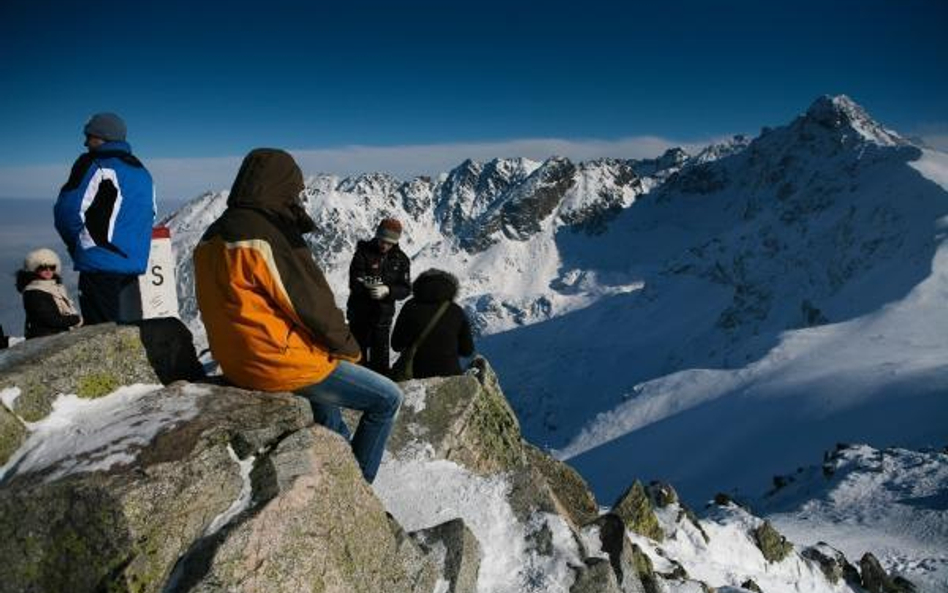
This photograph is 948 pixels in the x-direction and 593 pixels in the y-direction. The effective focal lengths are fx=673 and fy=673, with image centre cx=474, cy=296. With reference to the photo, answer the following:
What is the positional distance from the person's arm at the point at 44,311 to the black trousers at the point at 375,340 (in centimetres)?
374

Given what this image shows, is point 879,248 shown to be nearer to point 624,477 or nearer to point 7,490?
point 624,477

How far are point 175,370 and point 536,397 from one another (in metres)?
189

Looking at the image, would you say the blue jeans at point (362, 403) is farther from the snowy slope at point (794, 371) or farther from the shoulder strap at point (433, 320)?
the snowy slope at point (794, 371)

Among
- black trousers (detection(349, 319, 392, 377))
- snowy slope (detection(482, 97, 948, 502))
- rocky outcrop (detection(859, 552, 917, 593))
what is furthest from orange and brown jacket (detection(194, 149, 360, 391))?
snowy slope (detection(482, 97, 948, 502))

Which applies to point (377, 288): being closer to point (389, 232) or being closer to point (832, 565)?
point (389, 232)

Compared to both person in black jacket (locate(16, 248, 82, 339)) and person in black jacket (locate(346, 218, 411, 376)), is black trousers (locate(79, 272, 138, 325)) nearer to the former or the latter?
person in black jacket (locate(16, 248, 82, 339))

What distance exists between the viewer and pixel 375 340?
407 inches

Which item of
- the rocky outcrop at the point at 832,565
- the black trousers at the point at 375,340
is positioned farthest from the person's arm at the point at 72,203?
the rocky outcrop at the point at 832,565

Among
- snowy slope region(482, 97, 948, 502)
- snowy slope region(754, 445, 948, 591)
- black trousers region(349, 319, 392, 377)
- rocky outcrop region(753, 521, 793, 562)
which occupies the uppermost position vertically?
black trousers region(349, 319, 392, 377)

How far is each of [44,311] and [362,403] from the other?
4.82 m

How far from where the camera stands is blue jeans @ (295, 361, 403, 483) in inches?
241

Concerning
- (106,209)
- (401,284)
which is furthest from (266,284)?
(401,284)

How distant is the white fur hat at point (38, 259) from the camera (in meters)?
8.35

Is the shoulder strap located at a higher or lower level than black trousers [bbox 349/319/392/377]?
higher
